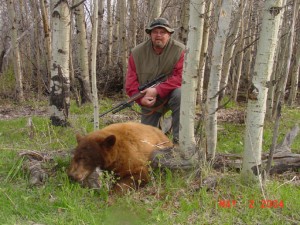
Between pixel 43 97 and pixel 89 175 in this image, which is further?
pixel 43 97

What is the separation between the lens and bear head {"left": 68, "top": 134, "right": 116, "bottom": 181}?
13.0 feet

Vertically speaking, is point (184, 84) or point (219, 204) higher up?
point (184, 84)

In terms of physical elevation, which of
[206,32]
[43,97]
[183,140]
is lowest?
[43,97]

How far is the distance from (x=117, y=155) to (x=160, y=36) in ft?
8.05

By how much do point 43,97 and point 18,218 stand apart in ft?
30.5

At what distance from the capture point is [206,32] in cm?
715

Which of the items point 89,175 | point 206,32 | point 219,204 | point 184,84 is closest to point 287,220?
point 219,204

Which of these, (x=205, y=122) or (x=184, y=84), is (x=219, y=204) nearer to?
(x=205, y=122)

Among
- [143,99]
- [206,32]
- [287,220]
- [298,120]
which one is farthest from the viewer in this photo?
[298,120]

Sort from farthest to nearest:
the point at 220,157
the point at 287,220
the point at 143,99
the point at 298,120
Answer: the point at 298,120
the point at 143,99
the point at 220,157
the point at 287,220

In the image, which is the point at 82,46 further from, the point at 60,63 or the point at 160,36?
the point at 160,36

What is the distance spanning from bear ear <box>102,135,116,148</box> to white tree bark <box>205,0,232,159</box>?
1.21 m

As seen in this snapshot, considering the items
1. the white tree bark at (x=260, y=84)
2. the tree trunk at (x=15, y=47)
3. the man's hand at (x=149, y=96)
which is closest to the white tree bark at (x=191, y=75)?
the white tree bark at (x=260, y=84)
